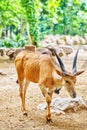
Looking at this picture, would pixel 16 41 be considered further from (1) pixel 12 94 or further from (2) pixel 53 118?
(2) pixel 53 118

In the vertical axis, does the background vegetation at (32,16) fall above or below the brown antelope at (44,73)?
below

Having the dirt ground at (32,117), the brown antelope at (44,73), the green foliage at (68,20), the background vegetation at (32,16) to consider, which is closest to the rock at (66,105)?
the dirt ground at (32,117)

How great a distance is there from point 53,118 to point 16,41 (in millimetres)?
14071

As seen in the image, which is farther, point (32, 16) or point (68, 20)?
point (68, 20)

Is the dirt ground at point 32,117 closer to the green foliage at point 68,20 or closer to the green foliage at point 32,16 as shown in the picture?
the green foliage at point 32,16

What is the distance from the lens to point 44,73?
4.90 metres

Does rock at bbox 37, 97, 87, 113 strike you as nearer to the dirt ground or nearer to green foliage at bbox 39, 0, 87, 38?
the dirt ground

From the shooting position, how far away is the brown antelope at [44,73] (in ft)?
15.0

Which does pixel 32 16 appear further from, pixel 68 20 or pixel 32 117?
pixel 68 20

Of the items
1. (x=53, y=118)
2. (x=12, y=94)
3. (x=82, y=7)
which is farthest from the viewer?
(x=82, y=7)

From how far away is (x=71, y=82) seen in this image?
4.53 metres

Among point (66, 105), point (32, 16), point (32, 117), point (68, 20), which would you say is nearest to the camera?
point (32, 117)

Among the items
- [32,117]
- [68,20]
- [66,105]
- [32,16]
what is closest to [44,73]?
[32,117]

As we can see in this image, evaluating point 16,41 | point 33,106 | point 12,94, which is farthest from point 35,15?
point 33,106
